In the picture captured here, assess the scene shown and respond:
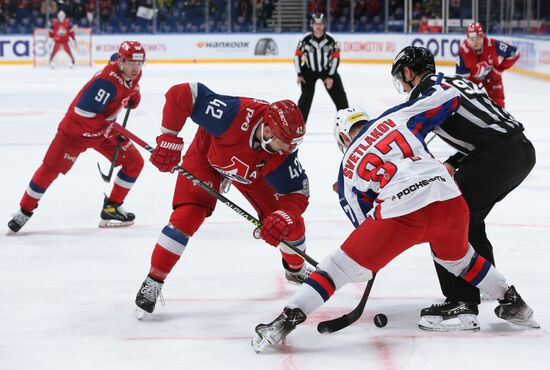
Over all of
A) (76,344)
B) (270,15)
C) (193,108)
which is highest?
(270,15)

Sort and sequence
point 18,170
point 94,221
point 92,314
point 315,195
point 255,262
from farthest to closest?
point 18,170, point 315,195, point 94,221, point 255,262, point 92,314

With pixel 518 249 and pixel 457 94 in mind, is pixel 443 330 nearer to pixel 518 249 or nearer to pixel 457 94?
pixel 457 94

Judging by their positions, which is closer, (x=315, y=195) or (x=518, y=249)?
(x=518, y=249)

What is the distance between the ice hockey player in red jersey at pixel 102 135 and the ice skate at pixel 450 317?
2339 mm

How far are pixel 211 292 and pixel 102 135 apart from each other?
1.57 meters

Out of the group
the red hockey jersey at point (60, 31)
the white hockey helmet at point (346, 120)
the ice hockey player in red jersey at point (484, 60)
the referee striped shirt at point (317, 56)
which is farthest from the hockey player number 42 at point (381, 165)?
the red hockey jersey at point (60, 31)

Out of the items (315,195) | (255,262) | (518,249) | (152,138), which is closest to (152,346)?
(255,262)

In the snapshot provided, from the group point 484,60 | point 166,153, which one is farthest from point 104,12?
point 166,153

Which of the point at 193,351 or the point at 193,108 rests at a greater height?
the point at 193,108

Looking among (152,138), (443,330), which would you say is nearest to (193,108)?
(443,330)

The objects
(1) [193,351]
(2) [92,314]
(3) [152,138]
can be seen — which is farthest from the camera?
(3) [152,138]

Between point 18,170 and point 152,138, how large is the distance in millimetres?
1913

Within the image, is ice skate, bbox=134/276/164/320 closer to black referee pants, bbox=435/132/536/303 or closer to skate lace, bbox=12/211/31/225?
black referee pants, bbox=435/132/536/303

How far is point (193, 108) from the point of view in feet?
11.7
